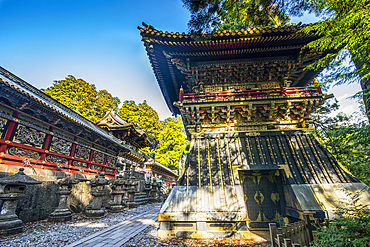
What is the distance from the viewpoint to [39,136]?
7.70 m

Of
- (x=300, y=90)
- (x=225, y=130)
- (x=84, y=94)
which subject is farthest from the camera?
(x=84, y=94)

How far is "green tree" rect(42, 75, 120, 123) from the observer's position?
2475 centimetres

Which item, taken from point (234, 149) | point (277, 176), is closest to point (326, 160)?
point (277, 176)

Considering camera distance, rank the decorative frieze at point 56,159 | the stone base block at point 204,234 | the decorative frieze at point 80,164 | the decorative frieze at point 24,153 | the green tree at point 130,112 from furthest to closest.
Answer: the green tree at point 130,112
the decorative frieze at point 80,164
the decorative frieze at point 56,159
the decorative frieze at point 24,153
the stone base block at point 204,234

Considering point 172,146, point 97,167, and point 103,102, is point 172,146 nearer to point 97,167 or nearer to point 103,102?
point 103,102

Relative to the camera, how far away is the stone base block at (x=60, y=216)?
6.57m

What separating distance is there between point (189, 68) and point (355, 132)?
22.7 feet

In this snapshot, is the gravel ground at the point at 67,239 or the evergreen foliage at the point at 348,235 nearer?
the evergreen foliage at the point at 348,235

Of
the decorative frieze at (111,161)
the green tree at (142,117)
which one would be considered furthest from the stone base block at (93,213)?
the green tree at (142,117)

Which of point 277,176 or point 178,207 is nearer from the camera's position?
point 178,207

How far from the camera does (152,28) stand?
688cm

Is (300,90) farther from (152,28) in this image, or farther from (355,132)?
(152,28)

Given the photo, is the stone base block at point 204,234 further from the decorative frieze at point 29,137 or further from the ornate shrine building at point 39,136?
the decorative frieze at point 29,137

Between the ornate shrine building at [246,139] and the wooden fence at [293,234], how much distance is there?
1981 mm
